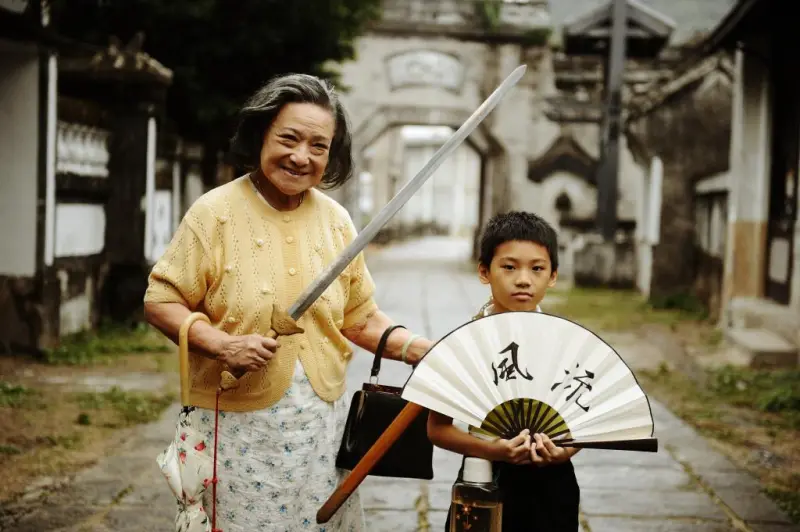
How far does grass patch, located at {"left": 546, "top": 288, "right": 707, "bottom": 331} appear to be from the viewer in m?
11.5

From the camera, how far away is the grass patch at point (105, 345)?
779cm

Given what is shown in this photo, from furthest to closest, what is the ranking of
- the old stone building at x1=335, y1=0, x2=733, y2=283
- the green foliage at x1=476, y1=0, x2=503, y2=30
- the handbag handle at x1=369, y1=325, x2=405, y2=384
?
the old stone building at x1=335, y1=0, x2=733, y2=283 → the green foliage at x1=476, y1=0, x2=503, y2=30 → the handbag handle at x1=369, y1=325, x2=405, y2=384

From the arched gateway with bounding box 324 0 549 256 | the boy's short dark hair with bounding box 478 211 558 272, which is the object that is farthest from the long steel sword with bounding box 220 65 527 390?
the arched gateway with bounding box 324 0 549 256

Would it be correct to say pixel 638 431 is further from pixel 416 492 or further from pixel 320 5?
pixel 320 5

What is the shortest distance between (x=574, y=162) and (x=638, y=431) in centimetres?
1987

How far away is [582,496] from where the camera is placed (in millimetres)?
4633

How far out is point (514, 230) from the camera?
262 cm

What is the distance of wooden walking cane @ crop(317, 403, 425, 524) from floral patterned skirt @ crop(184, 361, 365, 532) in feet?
0.31

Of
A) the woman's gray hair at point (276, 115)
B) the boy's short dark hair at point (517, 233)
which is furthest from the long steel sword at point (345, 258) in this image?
the woman's gray hair at point (276, 115)

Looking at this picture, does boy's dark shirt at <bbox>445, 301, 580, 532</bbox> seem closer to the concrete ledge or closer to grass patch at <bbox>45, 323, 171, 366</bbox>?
grass patch at <bbox>45, 323, 171, 366</bbox>

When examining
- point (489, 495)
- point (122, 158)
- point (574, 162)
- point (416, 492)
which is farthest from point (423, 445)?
point (574, 162)

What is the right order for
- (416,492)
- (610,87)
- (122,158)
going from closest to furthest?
(416,492)
(122,158)
(610,87)

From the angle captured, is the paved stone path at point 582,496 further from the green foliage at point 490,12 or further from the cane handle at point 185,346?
the green foliage at point 490,12

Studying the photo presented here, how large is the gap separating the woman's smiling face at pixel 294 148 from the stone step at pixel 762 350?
675 centimetres
